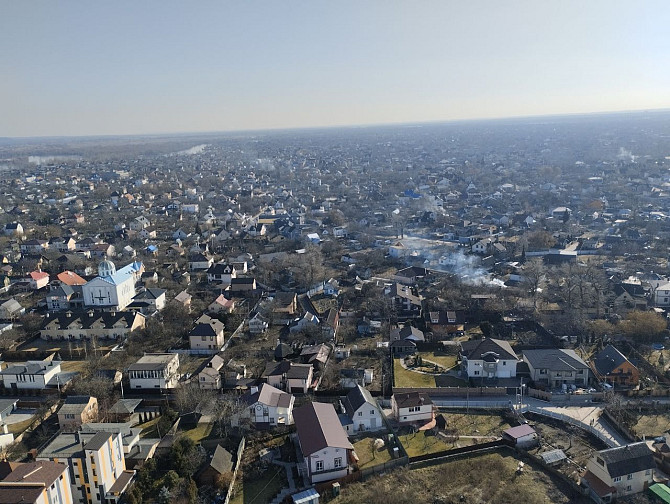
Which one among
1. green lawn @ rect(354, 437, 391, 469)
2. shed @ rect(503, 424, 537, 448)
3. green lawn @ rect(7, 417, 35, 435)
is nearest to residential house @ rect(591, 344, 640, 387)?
shed @ rect(503, 424, 537, 448)

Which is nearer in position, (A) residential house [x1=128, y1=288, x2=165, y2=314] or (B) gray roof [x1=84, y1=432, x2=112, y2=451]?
(B) gray roof [x1=84, y1=432, x2=112, y2=451]

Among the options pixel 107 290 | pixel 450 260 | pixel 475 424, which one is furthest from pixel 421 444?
pixel 450 260

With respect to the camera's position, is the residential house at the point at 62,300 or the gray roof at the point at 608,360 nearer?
the gray roof at the point at 608,360

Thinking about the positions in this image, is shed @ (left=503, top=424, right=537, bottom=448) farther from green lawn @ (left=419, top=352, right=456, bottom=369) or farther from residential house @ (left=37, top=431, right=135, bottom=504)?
residential house @ (left=37, top=431, right=135, bottom=504)

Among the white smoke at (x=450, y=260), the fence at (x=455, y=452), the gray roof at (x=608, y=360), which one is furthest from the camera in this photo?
the white smoke at (x=450, y=260)

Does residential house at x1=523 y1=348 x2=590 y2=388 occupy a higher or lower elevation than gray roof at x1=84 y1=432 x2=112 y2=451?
lower

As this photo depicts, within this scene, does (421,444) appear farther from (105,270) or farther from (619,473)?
(105,270)

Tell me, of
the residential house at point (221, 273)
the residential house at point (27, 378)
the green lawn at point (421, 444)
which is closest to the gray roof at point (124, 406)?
the residential house at point (27, 378)

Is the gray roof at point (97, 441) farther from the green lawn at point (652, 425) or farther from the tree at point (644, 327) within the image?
the tree at point (644, 327)
